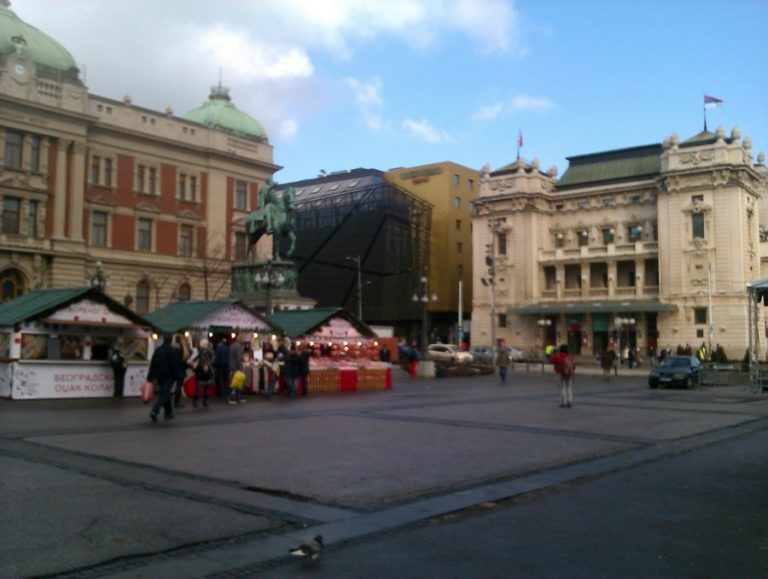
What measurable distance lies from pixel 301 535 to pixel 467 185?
88980 millimetres

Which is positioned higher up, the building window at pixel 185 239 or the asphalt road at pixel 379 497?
the building window at pixel 185 239

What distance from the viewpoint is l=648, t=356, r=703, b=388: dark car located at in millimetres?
32906

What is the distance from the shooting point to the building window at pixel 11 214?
155 feet

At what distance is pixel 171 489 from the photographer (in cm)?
852

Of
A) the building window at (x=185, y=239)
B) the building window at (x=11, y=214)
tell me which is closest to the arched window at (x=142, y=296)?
the building window at (x=185, y=239)

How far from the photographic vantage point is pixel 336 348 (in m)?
28.4

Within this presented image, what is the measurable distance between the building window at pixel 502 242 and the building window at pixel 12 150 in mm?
46299

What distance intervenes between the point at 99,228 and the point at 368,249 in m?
35.8

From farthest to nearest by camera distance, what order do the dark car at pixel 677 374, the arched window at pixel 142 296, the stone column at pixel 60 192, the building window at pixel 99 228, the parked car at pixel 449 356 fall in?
the arched window at pixel 142 296
the building window at pixel 99 228
the stone column at pixel 60 192
the parked car at pixel 449 356
the dark car at pixel 677 374

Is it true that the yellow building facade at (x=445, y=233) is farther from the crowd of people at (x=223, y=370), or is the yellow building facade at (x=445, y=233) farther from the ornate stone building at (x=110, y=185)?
the crowd of people at (x=223, y=370)

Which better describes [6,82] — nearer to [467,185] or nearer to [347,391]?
[347,391]

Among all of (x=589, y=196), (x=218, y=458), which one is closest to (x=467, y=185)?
(x=589, y=196)

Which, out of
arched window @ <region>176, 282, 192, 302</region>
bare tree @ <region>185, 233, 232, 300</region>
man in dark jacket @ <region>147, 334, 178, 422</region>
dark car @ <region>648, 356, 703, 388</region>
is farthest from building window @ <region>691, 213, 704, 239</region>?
man in dark jacket @ <region>147, 334, 178, 422</region>

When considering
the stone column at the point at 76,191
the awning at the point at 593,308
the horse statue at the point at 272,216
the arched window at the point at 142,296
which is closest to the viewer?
the horse statue at the point at 272,216
